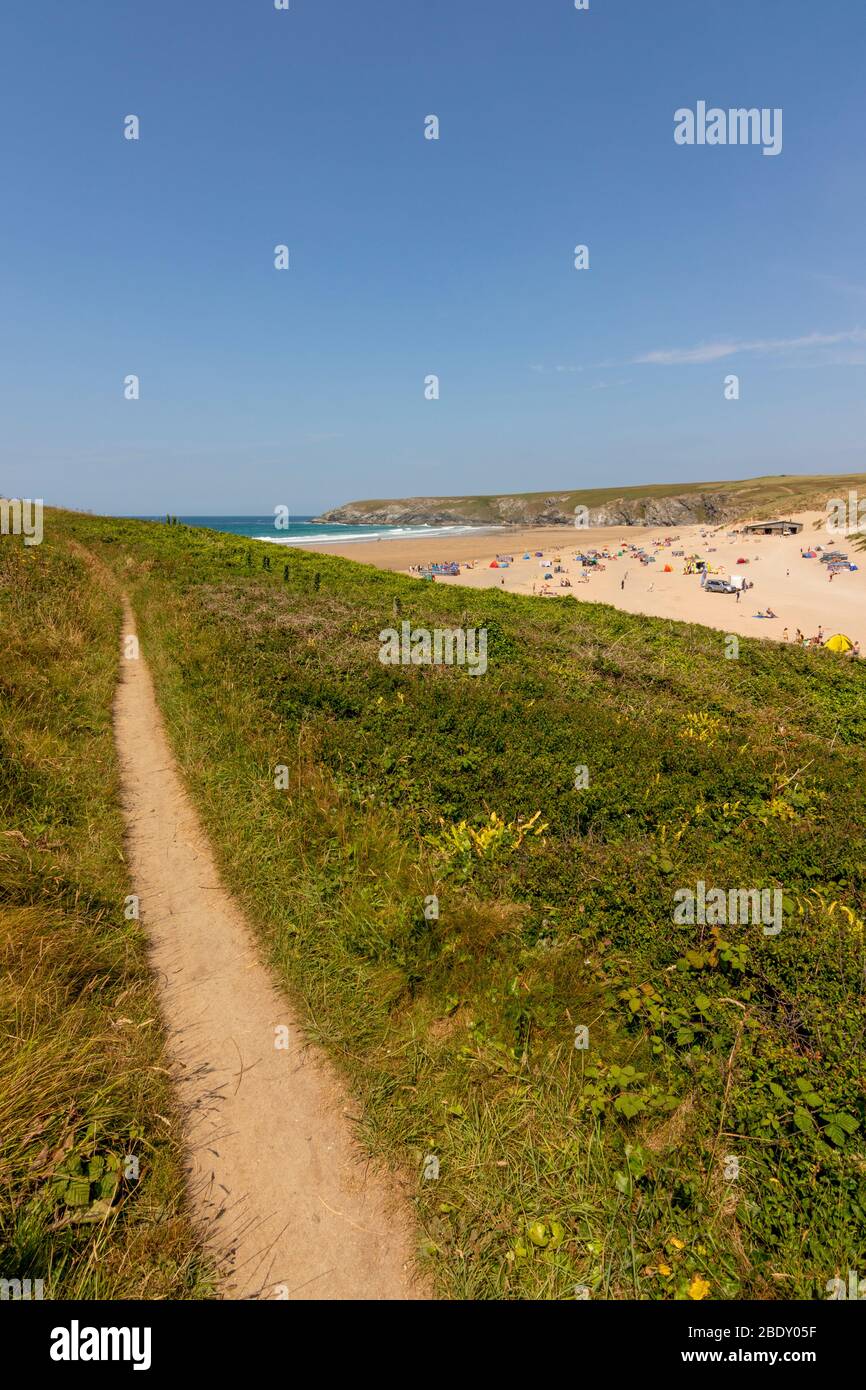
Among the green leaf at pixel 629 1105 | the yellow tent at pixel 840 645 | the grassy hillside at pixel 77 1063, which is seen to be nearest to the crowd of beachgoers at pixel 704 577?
the yellow tent at pixel 840 645

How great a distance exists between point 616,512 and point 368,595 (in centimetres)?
18959

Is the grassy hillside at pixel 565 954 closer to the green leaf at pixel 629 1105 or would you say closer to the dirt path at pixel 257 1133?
the green leaf at pixel 629 1105

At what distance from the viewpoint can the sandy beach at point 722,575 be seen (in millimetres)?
36344

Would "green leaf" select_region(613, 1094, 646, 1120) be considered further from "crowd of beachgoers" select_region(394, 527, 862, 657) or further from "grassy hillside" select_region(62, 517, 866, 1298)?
"crowd of beachgoers" select_region(394, 527, 862, 657)

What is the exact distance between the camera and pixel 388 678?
1360 cm

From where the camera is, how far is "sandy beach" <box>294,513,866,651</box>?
36344mm

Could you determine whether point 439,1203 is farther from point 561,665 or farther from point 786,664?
point 786,664

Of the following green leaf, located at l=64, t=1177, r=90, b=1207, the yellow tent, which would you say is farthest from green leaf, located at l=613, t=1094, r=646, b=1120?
the yellow tent

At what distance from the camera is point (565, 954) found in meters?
5.93

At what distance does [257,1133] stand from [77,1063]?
5.28 feet

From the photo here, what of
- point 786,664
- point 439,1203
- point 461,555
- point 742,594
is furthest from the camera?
point 461,555

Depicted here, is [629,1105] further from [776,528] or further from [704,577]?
[776,528]
